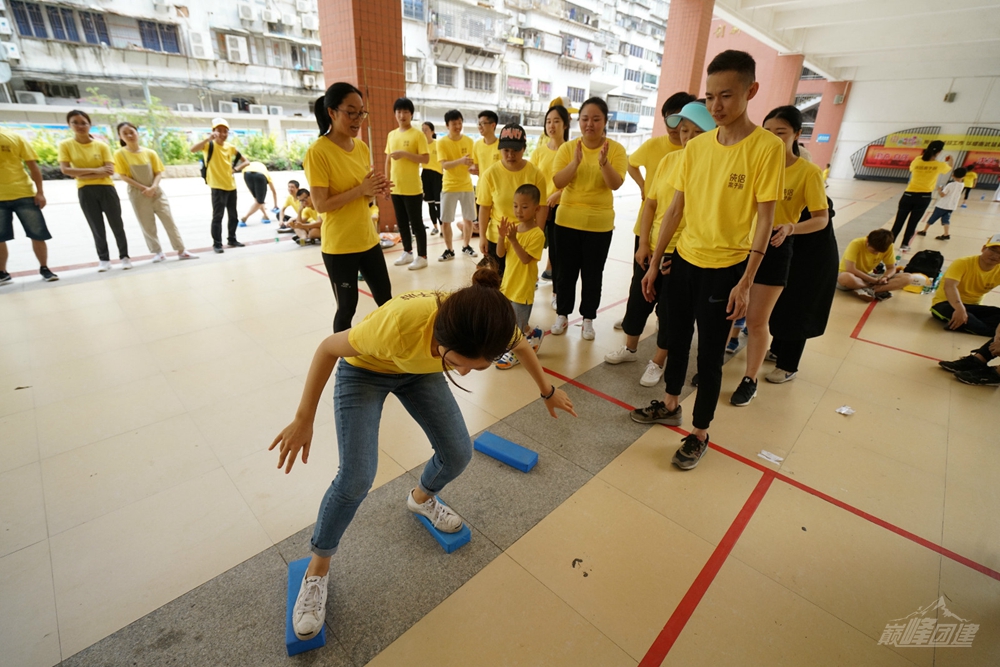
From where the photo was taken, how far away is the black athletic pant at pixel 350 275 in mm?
2883

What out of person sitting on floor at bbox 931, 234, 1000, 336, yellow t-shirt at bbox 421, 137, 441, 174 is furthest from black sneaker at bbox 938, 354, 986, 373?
yellow t-shirt at bbox 421, 137, 441, 174

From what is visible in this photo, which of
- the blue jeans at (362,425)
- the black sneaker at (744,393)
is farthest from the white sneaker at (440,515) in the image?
the black sneaker at (744,393)

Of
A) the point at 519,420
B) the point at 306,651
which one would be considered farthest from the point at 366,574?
the point at 519,420

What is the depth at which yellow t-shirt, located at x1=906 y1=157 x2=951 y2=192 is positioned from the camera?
628 centimetres

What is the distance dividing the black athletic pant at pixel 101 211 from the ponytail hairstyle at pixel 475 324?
18.0 ft

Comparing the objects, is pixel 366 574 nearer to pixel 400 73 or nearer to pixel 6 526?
pixel 6 526

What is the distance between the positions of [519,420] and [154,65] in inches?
961

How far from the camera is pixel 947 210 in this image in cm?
770

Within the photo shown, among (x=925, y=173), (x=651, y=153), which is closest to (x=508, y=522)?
(x=651, y=153)

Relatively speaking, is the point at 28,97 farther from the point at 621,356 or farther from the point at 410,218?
the point at 621,356

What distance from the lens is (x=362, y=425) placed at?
57.4 inches

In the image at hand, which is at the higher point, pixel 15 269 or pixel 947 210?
pixel 947 210

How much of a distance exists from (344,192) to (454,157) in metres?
3.04

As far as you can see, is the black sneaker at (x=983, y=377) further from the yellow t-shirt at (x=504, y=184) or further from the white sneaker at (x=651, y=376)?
the yellow t-shirt at (x=504, y=184)
